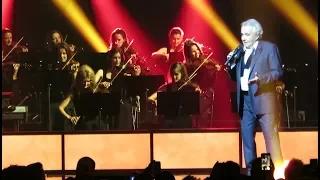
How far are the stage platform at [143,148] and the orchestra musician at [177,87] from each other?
0.36 metres

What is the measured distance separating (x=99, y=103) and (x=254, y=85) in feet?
7.47

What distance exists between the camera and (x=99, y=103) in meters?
9.42

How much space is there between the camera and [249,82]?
8.42 m

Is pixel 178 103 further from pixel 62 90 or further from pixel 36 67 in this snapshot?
pixel 36 67

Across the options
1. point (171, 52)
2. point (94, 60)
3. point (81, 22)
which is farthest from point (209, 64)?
point (81, 22)

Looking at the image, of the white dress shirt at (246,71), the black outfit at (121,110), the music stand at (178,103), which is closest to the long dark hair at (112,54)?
the black outfit at (121,110)

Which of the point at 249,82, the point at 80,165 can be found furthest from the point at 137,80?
the point at 80,165

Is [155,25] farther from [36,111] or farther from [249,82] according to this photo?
[249,82]

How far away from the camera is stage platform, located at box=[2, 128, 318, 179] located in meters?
9.58

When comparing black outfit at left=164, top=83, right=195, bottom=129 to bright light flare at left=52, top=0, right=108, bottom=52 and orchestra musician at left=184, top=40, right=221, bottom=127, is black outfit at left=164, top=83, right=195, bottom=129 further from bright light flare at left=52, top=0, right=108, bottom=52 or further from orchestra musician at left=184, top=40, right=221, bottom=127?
bright light flare at left=52, top=0, right=108, bottom=52

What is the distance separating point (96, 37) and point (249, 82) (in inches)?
151

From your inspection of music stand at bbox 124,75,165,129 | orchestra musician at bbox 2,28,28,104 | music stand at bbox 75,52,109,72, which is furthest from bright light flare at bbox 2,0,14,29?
music stand at bbox 124,75,165,129

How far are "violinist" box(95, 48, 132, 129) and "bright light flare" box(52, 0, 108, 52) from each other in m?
0.92

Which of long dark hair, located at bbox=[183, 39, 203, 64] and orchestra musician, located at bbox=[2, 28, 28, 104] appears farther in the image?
long dark hair, located at bbox=[183, 39, 203, 64]
